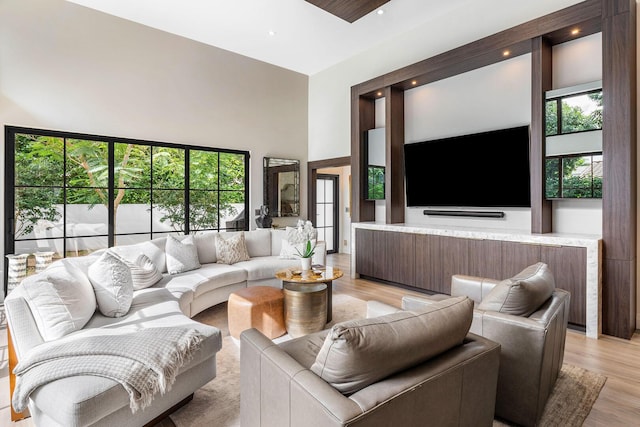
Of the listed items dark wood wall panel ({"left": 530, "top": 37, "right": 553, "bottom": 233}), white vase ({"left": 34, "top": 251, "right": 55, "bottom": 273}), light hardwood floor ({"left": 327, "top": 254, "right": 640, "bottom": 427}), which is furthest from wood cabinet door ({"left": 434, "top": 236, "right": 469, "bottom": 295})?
white vase ({"left": 34, "top": 251, "right": 55, "bottom": 273})

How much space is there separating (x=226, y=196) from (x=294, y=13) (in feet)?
10.4

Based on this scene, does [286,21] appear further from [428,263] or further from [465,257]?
[465,257]

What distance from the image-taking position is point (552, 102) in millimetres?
3674

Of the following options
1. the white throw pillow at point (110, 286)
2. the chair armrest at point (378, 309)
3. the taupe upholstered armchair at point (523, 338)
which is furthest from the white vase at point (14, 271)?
the taupe upholstered armchair at point (523, 338)

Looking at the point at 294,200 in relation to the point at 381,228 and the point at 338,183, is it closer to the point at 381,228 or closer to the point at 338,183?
the point at 338,183

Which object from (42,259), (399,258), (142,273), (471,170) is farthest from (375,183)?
(42,259)

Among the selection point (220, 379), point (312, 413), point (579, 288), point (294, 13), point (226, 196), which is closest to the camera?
point (312, 413)

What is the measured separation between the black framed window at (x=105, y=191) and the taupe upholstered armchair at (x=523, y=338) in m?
4.47

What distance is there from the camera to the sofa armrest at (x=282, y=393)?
42.9 inches

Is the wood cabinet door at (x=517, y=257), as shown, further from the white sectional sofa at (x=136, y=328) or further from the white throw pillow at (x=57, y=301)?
the white throw pillow at (x=57, y=301)

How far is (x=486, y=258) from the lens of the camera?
4.03m

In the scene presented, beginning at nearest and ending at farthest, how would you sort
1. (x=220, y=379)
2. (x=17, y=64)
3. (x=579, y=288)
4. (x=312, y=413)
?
(x=312, y=413)
(x=220, y=379)
(x=579, y=288)
(x=17, y=64)

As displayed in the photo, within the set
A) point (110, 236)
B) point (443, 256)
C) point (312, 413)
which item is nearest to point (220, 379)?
point (312, 413)

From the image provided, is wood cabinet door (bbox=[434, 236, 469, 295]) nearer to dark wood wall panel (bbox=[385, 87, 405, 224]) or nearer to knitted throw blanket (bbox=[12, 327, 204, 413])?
dark wood wall panel (bbox=[385, 87, 405, 224])
